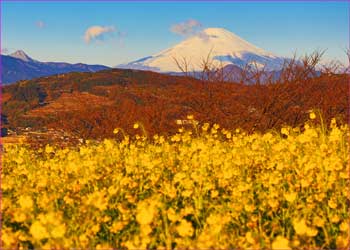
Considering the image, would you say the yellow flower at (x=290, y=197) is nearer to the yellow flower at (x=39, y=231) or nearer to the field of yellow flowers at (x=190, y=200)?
the field of yellow flowers at (x=190, y=200)

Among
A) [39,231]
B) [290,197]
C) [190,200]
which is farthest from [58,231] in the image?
[290,197]

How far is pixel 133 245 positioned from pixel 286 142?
3.11 meters

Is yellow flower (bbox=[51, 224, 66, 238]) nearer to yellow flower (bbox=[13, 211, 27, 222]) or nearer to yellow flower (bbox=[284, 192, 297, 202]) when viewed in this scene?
yellow flower (bbox=[13, 211, 27, 222])

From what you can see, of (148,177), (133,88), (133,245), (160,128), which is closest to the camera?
(133,245)

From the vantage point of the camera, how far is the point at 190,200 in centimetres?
517

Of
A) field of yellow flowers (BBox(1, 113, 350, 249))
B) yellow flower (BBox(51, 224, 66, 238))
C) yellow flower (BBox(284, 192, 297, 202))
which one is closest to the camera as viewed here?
yellow flower (BBox(51, 224, 66, 238))

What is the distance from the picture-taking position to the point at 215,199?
5.15m

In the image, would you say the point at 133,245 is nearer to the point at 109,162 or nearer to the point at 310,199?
the point at 310,199

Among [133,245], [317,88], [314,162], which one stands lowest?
[133,245]

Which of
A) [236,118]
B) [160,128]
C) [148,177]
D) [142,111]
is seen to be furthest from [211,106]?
[148,177]

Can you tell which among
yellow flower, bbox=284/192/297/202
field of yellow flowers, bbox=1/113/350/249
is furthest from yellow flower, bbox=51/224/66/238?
yellow flower, bbox=284/192/297/202

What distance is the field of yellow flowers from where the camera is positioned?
396 centimetres

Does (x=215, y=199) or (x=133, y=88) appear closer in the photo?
(x=215, y=199)

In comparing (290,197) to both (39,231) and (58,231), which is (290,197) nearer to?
(58,231)
